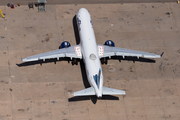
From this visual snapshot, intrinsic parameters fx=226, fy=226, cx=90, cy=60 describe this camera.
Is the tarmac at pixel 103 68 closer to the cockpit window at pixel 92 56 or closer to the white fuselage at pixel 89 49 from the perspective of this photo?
the white fuselage at pixel 89 49

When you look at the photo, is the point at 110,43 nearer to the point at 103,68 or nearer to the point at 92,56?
the point at 103,68

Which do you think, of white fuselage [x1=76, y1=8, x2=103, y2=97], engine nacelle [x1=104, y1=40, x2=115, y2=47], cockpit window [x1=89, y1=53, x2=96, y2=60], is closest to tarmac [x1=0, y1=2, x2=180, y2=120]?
engine nacelle [x1=104, y1=40, x2=115, y2=47]

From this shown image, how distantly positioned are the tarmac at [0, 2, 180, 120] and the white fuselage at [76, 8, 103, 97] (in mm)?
3325

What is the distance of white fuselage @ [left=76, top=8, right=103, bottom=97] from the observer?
3677 centimetres

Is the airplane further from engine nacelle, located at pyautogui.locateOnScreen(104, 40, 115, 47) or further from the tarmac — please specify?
the tarmac

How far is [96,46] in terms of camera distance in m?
41.4

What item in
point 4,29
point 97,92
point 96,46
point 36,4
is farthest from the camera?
point 36,4

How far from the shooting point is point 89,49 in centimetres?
4022

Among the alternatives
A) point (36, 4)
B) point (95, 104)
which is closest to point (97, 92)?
point (95, 104)

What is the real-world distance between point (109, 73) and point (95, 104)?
6672mm

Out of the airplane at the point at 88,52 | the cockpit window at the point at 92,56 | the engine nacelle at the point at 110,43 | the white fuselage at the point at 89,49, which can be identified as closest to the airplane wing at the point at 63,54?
the airplane at the point at 88,52

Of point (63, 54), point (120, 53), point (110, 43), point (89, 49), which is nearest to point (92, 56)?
point (89, 49)

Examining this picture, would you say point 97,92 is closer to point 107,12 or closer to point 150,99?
point 150,99

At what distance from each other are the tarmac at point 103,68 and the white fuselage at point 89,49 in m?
3.32
